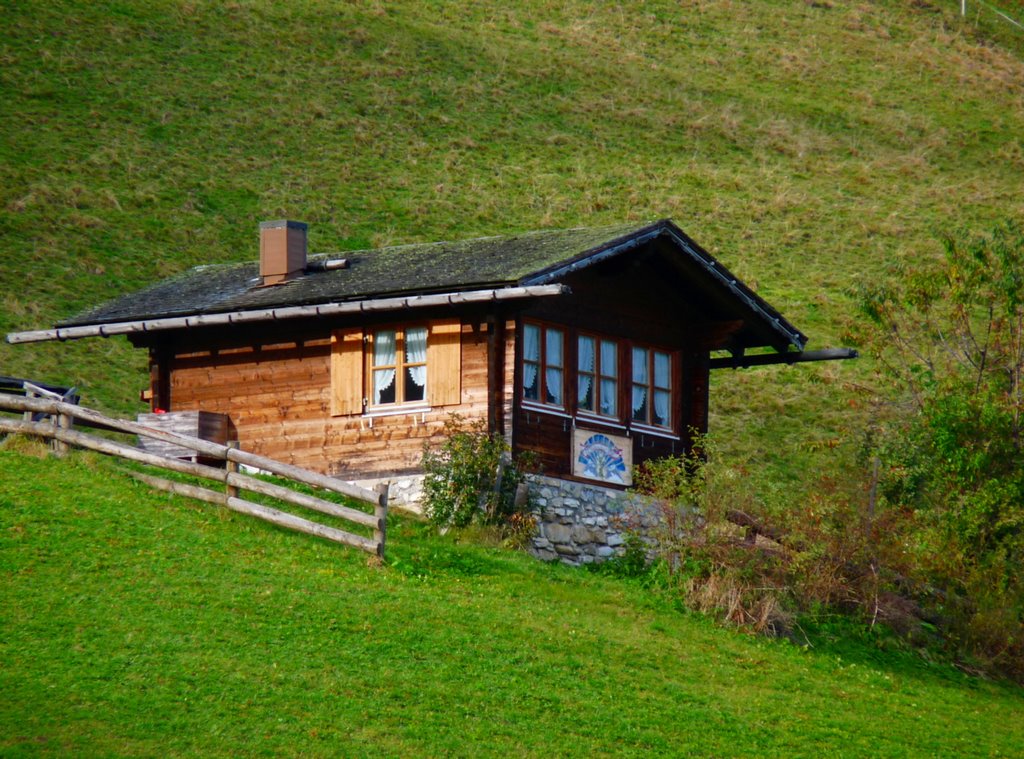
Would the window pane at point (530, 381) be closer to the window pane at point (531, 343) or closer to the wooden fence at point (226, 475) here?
the window pane at point (531, 343)

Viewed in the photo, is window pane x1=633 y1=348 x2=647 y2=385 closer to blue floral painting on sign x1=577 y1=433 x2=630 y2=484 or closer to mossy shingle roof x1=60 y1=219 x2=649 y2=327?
blue floral painting on sign x1=577 y1=433 x2=630 y2=484

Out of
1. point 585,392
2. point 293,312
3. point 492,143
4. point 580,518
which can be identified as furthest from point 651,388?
point 492,143

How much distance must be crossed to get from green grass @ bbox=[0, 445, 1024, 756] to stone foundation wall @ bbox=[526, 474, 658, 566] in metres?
0.96

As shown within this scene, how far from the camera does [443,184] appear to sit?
55531mm

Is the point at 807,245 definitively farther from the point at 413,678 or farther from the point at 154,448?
the point at 413,678

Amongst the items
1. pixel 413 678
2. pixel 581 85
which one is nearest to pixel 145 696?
pixel 413 678

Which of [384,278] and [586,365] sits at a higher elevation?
[384,278]

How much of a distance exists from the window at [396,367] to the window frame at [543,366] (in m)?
1.05

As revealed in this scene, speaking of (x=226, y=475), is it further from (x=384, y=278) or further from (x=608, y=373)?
(x=608, y=373)

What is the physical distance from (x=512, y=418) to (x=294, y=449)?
4461 mm

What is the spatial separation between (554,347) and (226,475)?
6.42 m

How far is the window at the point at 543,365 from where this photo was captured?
79.6ft

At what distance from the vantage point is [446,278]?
24047 mm

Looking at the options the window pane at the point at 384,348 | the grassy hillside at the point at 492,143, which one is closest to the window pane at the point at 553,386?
the window pane at the point at 384,348
